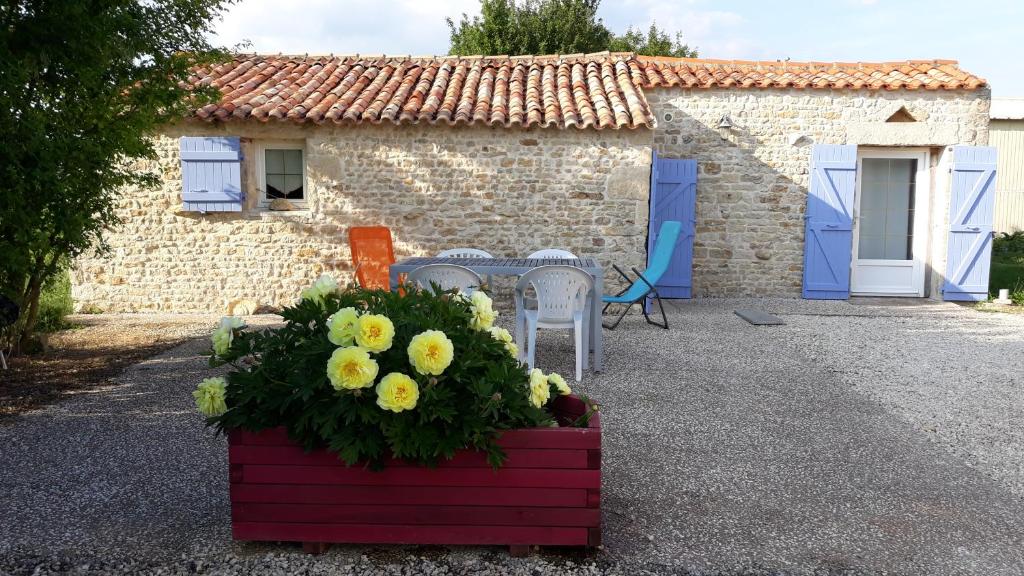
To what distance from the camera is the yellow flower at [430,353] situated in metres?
2.34

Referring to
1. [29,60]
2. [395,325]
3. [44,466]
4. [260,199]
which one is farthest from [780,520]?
[260,199]

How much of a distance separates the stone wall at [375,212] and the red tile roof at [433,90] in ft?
0.78

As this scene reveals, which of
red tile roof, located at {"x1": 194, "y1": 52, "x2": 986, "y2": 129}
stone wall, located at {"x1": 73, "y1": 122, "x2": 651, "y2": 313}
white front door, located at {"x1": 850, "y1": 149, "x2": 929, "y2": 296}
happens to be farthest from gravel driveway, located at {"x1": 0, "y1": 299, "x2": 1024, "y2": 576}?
white front door, located at {"x1": 850, "y1": 149, "x2": 929, "y2": 296}

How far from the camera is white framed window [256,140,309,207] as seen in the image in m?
8.89

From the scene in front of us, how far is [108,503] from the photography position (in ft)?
10.1

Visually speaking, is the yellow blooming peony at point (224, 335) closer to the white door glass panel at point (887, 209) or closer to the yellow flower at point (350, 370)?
the yellow flower at point (350, 370)

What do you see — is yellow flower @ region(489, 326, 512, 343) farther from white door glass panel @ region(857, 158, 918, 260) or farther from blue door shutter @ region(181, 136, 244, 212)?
white door glass panel @ region(857, 158, 918, 260)

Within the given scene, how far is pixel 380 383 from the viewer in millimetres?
2336

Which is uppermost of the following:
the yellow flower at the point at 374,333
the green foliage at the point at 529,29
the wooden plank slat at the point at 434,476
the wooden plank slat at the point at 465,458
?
the green foliage at the point at 529,29

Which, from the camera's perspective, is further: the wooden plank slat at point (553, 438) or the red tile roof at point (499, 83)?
the red tile roof at point (499, 83)

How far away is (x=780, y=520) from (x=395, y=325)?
67.6 inches

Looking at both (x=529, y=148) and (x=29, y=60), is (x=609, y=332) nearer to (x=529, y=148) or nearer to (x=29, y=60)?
(x=529, y=148)

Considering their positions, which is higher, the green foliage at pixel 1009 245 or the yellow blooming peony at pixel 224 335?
the green foliage at pixel 1009 245

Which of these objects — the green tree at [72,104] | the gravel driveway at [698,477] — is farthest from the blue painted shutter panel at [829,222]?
the green tree at [72,104]
